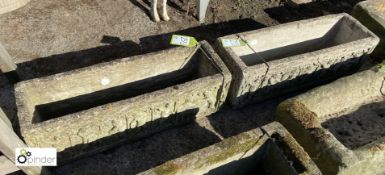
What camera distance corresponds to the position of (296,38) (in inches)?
275

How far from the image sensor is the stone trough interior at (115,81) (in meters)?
5.46

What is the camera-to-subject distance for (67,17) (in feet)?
25.0

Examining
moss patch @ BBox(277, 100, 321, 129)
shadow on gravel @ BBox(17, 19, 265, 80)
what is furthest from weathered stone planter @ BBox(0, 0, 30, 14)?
moss patch @ BBox(277, 100, 321, 129)

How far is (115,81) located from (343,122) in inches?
149

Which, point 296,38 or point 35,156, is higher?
point 296,38

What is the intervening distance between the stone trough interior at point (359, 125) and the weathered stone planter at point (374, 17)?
1.30 meters

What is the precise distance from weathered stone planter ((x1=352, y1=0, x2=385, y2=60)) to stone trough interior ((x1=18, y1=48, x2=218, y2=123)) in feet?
11.6

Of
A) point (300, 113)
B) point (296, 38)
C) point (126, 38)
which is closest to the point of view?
point (300, 113)

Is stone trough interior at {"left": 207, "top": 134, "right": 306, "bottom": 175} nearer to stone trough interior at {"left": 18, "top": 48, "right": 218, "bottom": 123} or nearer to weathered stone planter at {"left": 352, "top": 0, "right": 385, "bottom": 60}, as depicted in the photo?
stone trough interior at {"left": 18, "top": 48, "right": 218, "bottom": 123}

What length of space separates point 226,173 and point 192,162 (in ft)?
2.68

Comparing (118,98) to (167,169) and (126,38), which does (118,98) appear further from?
(167,169)

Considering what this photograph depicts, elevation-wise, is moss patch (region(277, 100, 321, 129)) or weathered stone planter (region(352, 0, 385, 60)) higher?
weathered stone planter (region(352, 0, 385, 60))

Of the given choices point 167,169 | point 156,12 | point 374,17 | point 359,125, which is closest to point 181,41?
point 156,12

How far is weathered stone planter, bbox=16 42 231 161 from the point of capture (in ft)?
16.1
